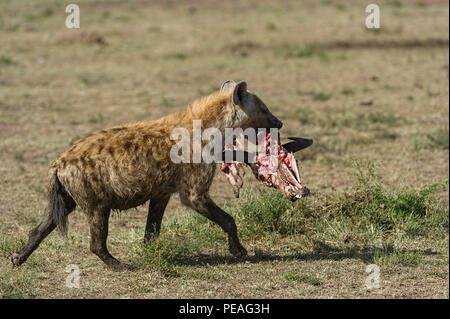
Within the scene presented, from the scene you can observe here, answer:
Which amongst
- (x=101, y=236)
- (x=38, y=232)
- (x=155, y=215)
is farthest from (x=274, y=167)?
(x=38, y=232)

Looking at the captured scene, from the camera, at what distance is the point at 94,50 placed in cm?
1836

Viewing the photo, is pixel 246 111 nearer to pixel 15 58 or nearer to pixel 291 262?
pixel 291 262

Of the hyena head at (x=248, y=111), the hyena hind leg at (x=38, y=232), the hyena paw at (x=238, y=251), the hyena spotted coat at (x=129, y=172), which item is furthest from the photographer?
the hyena paw at (x=238, y=251)

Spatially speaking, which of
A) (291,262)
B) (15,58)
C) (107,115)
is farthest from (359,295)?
(15,58)

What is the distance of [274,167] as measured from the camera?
5875 millimetres

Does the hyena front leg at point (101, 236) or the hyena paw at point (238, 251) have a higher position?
the hyena front leg at point (101, 236)

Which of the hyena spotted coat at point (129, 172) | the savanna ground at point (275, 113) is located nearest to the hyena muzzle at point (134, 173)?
the hyena spotted coat at point (129, 172)

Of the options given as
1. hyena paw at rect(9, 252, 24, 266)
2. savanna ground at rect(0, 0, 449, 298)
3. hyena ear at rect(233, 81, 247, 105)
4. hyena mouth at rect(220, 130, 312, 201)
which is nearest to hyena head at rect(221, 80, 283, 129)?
hyena ear at rect(233, 81, 247, 105)

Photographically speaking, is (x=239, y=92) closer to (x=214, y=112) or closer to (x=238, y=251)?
(x=214, y=112)

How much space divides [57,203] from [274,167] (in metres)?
1.69

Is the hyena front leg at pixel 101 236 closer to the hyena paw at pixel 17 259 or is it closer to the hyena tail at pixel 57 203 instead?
the hyena tail at pixel 57 203

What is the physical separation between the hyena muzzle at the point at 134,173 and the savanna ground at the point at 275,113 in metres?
0.37

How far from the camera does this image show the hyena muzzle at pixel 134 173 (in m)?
5.49

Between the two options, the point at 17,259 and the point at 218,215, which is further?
the point at 218,215
